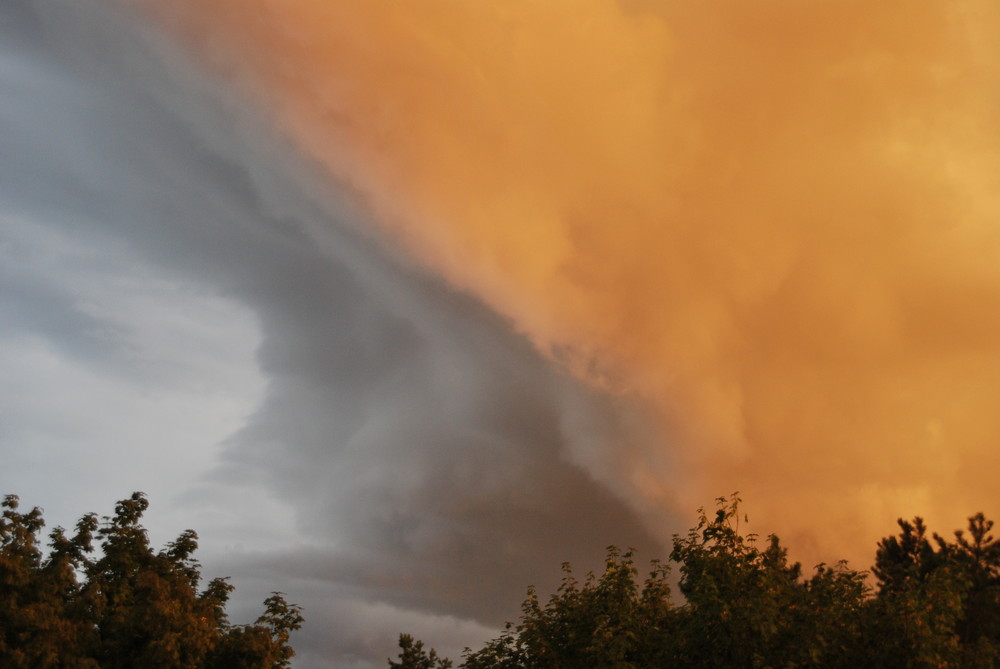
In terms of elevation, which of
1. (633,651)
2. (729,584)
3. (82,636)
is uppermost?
(729,584)

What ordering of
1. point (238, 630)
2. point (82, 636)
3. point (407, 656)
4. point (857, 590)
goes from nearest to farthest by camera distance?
point (857, 590), point (82, 636), point (238, 630), point (407, 656)

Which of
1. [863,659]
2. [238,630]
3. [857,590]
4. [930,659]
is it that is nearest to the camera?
[930,659]

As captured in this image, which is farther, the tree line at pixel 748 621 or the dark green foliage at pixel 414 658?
the dark green foliage at pixel 414 658

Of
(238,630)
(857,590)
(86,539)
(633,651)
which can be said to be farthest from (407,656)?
(857,590)

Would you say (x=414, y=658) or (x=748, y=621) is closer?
(x=748, y=621)

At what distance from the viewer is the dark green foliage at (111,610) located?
98.3ft

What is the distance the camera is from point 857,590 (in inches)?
1065

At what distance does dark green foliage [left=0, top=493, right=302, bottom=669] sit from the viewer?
98.3 feet

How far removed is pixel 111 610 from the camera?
105 ft

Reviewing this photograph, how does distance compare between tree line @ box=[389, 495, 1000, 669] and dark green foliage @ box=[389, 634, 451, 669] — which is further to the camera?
dark green foliage @ box=[389, 634, 451, 669]

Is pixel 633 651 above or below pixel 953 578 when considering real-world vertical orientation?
below

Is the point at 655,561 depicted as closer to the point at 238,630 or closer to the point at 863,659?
the point at 863,659

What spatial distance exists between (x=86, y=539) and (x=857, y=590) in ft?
88.7

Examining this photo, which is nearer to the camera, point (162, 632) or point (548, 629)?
point (162, 632)
